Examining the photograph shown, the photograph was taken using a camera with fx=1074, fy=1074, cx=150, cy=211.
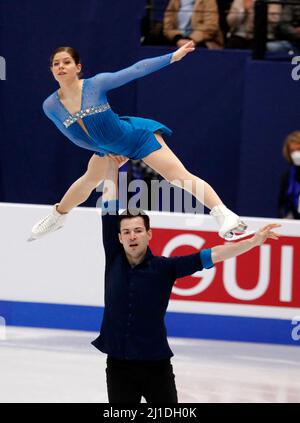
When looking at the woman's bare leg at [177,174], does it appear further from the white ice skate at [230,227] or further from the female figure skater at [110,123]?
the white ice skate at [230,227]

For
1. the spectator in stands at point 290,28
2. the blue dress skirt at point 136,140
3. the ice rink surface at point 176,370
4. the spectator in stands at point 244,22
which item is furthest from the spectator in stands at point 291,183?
the blue dress skirt at point 136,140

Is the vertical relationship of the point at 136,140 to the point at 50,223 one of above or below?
above

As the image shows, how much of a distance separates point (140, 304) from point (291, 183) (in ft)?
11.1

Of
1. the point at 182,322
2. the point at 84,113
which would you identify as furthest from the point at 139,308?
the point at 182,322

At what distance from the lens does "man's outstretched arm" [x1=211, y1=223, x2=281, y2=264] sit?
4348 mm

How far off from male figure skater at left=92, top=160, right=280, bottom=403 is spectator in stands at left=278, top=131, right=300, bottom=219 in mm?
3108

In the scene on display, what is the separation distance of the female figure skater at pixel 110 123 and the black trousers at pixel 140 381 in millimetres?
840

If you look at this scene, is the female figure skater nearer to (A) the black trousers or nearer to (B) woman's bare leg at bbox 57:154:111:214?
(B) woman's bare leg at bbox 57:154:111:214

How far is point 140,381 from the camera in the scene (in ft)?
14.7

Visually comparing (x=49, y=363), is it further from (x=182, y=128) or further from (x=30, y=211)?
(x=182, y=128)

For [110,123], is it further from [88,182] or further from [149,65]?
[88,182]

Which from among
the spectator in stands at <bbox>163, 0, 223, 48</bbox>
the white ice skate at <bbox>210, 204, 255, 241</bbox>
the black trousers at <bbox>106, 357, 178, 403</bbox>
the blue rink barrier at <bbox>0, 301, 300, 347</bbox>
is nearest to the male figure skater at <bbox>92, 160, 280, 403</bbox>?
the black trousers at <bbox>106, 357, 178, 403</bbox>

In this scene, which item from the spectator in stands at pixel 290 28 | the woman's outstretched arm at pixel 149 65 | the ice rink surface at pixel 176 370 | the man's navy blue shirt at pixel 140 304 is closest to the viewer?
the man's navy blue shirt at pixel 140 304

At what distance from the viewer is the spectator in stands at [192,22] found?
8.45 meters
